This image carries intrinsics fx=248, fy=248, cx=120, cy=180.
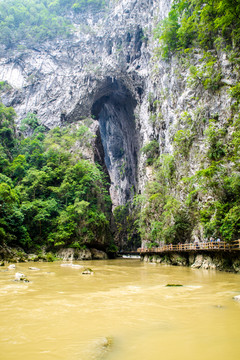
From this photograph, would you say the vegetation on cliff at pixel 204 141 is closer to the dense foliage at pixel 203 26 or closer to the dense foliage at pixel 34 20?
the dense foliage at pixel 203 26

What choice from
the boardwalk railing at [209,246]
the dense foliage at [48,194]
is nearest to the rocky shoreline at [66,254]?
the dense foliage at [48,194]

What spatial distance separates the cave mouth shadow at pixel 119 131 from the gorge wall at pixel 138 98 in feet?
0.62

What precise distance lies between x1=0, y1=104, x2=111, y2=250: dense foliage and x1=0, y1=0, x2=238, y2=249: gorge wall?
5812 millimetres

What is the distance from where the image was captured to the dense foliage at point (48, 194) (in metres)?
22.7

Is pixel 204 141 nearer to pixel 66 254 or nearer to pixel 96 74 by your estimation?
pixel 66 254

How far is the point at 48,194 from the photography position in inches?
1109

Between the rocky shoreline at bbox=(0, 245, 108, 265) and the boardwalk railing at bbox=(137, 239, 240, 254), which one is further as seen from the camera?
the rocky shoreline at bbox=(0, 245, 108, 265)

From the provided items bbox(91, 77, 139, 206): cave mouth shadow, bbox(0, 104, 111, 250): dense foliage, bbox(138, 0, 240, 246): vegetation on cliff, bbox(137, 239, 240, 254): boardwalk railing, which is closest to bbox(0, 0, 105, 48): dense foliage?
bbox(91, 77, 139, 206): cave mouth shadow

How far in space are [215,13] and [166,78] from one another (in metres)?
8.32

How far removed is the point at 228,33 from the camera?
55.9 ft

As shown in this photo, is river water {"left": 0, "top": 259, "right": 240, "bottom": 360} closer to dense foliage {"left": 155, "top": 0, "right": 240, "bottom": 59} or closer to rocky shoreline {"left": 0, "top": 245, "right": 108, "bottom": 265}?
A: rocky shoreline {"left": 0, "top": 245, "right": 108, "bottom": 265}

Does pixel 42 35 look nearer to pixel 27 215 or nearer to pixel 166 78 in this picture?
pixel 166 78

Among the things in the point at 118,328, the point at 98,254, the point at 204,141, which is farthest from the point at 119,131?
the point at 118,328

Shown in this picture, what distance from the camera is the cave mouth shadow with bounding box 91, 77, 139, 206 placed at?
134 feet
